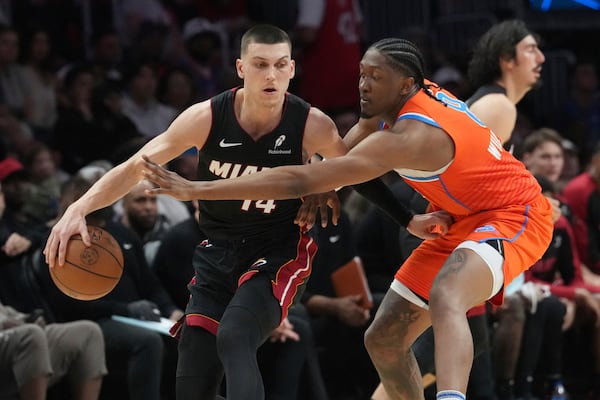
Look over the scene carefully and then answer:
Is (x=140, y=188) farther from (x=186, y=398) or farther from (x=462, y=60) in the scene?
(x=462, y=60)

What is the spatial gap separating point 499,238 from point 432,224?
0.40 metres

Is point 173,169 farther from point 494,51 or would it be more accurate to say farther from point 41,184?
point 494,51

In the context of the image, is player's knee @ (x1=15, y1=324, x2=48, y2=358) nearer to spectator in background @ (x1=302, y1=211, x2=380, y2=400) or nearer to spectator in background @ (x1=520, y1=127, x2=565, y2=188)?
spectator in background @ (x1=302, y1=211, x2=380, y2=400)

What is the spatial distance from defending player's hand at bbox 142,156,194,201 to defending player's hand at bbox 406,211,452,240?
124 cm

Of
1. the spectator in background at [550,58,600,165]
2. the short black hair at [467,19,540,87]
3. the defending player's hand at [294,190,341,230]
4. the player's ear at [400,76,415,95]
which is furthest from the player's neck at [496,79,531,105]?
the spectator in background at [550,58,600,165]

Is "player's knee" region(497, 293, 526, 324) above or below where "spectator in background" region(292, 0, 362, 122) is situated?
below

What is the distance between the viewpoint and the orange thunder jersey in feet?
16.4

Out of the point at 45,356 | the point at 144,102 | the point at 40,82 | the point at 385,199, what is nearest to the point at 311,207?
the point at 385,199

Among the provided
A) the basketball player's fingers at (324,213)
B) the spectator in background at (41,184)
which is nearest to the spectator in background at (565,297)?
the basketball player's fingers at (324,213)

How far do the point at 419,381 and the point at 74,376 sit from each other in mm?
2177

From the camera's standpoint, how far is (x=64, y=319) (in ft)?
23.0

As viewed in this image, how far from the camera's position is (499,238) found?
4.96 m

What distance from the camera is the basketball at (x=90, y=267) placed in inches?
196

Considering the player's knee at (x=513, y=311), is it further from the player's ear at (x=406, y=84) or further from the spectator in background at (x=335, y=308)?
the player's ear at (x=406, y=84)
